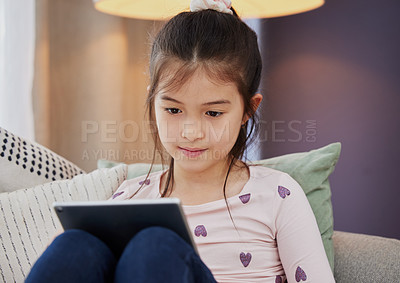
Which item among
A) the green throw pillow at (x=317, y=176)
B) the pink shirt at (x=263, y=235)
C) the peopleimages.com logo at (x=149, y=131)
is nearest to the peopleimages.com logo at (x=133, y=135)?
the peopleimages.com logo at (x=149, y=131)

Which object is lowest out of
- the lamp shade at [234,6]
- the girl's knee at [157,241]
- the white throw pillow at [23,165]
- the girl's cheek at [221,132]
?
the white throw pillow at [23,165]

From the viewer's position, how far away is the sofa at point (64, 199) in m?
1.13

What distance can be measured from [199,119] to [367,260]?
497mm

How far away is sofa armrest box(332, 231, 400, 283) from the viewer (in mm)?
1098

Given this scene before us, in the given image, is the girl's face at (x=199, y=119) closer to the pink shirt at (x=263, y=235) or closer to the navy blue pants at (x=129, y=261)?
the pink shirt at (x=263, y=235)

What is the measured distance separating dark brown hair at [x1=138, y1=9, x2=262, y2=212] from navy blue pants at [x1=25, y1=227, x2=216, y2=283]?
1.35 ft

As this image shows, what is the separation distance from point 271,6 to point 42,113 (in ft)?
3.28

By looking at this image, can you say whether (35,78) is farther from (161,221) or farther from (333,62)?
(161,221)

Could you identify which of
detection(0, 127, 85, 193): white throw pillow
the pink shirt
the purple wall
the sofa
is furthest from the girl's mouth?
the purple wall

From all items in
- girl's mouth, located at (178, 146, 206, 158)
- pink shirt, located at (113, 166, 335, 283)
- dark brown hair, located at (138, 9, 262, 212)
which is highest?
dark brown hair, located at (138, 9, 262, 212)

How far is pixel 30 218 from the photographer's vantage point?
1177 millimetres

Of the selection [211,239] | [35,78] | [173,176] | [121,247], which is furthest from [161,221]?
[35,78]

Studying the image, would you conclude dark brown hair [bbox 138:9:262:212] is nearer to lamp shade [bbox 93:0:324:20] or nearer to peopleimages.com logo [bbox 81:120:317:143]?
lamp shade [bbox 93:0:324:20]

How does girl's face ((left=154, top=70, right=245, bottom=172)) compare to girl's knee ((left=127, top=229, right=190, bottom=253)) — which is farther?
→ girl's face ((left=154, top=70, right=245, bottom=172))
